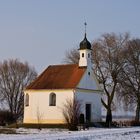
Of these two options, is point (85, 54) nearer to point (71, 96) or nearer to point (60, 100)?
point (71, 96)

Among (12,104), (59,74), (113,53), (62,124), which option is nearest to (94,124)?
(62,124)

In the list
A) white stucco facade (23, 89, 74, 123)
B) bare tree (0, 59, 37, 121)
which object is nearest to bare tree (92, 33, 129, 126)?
white stucco facade (23, 89, 74, 123)

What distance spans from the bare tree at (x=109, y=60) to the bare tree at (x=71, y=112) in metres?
10.7

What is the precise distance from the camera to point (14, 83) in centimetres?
7150

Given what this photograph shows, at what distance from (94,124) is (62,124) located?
4.27 metres

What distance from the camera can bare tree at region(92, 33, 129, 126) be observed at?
2239 inches

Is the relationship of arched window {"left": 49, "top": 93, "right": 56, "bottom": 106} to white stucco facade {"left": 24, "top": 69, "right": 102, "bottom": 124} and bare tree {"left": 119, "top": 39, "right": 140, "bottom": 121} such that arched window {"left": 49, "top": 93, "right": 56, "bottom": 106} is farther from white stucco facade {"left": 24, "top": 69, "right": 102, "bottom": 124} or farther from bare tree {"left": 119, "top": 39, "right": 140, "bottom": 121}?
bare tree {"left": 119, "top": 39, "right": 140, "bottom": 121}

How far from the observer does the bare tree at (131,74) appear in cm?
5691

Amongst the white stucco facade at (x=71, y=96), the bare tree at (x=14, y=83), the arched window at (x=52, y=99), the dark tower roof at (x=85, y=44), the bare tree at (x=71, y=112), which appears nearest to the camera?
the bare tree at (x=71, y=112)

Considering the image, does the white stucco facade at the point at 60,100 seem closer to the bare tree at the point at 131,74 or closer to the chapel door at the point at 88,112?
the chapel door at the point at 88,112

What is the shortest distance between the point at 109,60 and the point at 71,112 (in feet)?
51.2

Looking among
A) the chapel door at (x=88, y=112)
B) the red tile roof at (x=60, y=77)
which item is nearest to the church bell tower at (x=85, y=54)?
the red tile roof at (x=60, y=77)

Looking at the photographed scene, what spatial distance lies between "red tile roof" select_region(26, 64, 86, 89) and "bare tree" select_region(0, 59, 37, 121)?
1777cm

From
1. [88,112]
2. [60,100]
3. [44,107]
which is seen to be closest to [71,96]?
[60,100]
